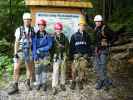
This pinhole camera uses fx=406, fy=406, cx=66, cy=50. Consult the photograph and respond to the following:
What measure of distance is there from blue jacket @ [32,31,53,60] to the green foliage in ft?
7.69

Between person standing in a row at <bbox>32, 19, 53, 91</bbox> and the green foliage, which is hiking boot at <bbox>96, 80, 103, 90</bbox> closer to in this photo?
person standing in a row at <bbox>32, 19, 53, 91</bbox>

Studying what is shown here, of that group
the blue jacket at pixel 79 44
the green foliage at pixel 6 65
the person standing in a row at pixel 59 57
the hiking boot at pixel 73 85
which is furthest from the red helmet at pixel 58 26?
the green foliage at pixel 6 65

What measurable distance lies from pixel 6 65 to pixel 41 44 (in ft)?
10.1

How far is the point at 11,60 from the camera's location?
13.0m

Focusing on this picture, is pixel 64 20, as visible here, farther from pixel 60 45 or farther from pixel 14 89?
pixel 14 89

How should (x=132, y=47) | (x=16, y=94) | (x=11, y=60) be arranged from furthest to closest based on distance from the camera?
1. (x=132, y=47)
2. (x=11, y=60)
3. (x=16, y=94)

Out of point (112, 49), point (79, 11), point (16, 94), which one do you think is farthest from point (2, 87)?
point (112, 49)

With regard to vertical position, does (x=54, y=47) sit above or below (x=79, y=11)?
below

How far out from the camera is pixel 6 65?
498 inches

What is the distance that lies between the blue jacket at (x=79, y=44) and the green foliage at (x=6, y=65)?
108 inches

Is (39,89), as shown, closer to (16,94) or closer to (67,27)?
(16,94)

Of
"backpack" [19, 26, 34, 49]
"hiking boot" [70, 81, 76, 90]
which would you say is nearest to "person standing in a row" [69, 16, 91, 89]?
"hiking boot" [70, 81, 76, 90]

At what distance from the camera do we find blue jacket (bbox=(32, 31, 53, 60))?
32.5 feet

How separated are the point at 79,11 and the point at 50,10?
78 cm
